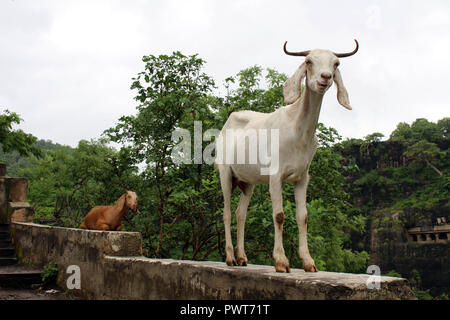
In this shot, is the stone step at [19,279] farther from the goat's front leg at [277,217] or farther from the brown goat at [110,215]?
the goat's front leg at [277,217]

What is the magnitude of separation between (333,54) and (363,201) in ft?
148

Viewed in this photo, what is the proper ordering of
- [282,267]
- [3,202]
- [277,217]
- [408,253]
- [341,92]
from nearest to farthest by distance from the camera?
1. [282,267]
2. [341,92]
3. [277,217]
4. [3,202]
5. [408,253]

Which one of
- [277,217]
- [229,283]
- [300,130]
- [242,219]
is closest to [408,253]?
[242,219]

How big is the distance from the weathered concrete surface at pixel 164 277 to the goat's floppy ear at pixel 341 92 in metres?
1.40

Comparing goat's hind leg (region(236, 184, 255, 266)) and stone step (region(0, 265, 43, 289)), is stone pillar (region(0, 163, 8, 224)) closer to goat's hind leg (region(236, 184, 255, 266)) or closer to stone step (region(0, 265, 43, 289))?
stone step (region(0, 265, 43, 289))

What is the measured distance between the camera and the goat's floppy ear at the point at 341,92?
3623 millimetres

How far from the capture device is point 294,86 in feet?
11.9

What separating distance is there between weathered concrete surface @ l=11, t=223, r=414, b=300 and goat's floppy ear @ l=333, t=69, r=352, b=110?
4.60 ft

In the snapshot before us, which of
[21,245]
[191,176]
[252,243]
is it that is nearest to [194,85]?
[191,176]

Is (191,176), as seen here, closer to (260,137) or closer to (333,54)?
(260,137)

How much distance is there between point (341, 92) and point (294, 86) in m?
0.40

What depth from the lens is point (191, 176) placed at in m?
8.23

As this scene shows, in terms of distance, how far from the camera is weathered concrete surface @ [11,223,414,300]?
2.84 m

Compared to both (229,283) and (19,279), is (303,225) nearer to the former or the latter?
(229,283)
